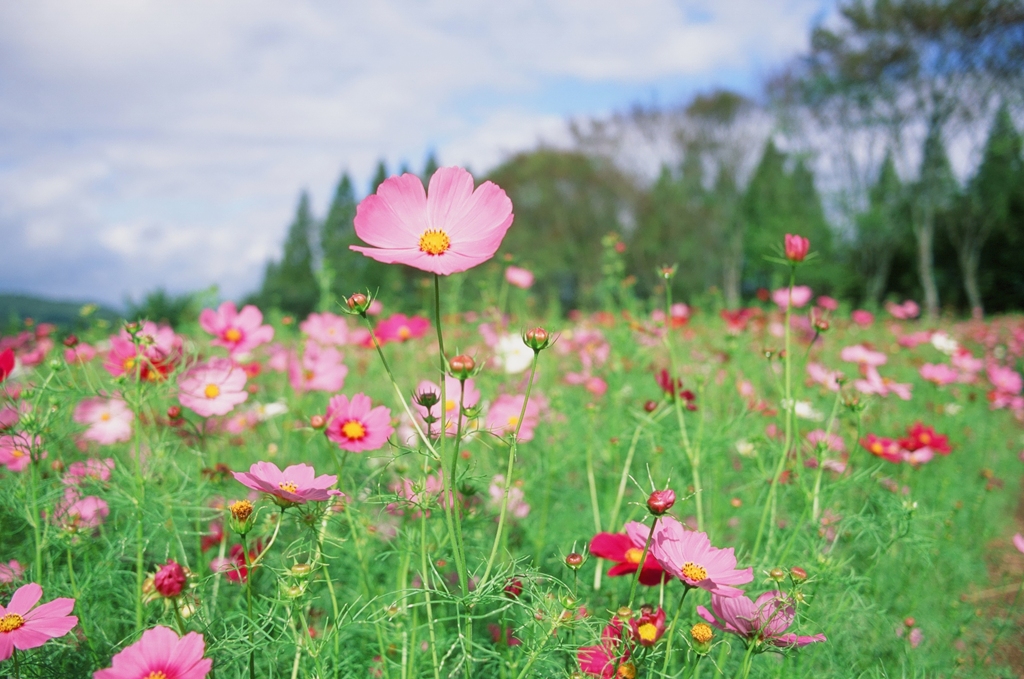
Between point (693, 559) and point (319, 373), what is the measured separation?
97 centimetres

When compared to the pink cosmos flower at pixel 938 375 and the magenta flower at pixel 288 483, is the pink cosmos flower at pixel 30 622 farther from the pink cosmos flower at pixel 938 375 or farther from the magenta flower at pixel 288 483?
the pink cosmos flower at pixel 938 375

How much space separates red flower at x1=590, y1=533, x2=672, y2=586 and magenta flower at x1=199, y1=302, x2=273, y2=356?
79 centimetres

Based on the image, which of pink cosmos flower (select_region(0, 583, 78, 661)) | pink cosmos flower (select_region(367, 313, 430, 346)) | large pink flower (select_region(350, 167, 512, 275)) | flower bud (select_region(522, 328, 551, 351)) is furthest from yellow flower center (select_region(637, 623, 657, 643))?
pink cosmos flower (select_region(367, 313, 430, 346))

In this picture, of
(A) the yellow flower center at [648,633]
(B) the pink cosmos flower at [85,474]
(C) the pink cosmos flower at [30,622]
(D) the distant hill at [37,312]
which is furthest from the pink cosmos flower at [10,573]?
(D) the distant hill at [37,312]

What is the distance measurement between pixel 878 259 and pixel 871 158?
2.88 metres

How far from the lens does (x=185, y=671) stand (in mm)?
612

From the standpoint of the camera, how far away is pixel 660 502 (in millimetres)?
625

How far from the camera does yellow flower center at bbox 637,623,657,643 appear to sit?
64 cm

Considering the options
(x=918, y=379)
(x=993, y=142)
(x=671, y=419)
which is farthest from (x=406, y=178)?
(x=993, y=142)

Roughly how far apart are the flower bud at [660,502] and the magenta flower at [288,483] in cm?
32

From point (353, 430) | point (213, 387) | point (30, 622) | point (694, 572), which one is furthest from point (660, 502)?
point (213, 387)

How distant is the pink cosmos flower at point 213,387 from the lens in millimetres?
1052

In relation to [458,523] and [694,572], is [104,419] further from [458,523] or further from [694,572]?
[694,572]

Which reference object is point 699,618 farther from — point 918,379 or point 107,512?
point 918,379
